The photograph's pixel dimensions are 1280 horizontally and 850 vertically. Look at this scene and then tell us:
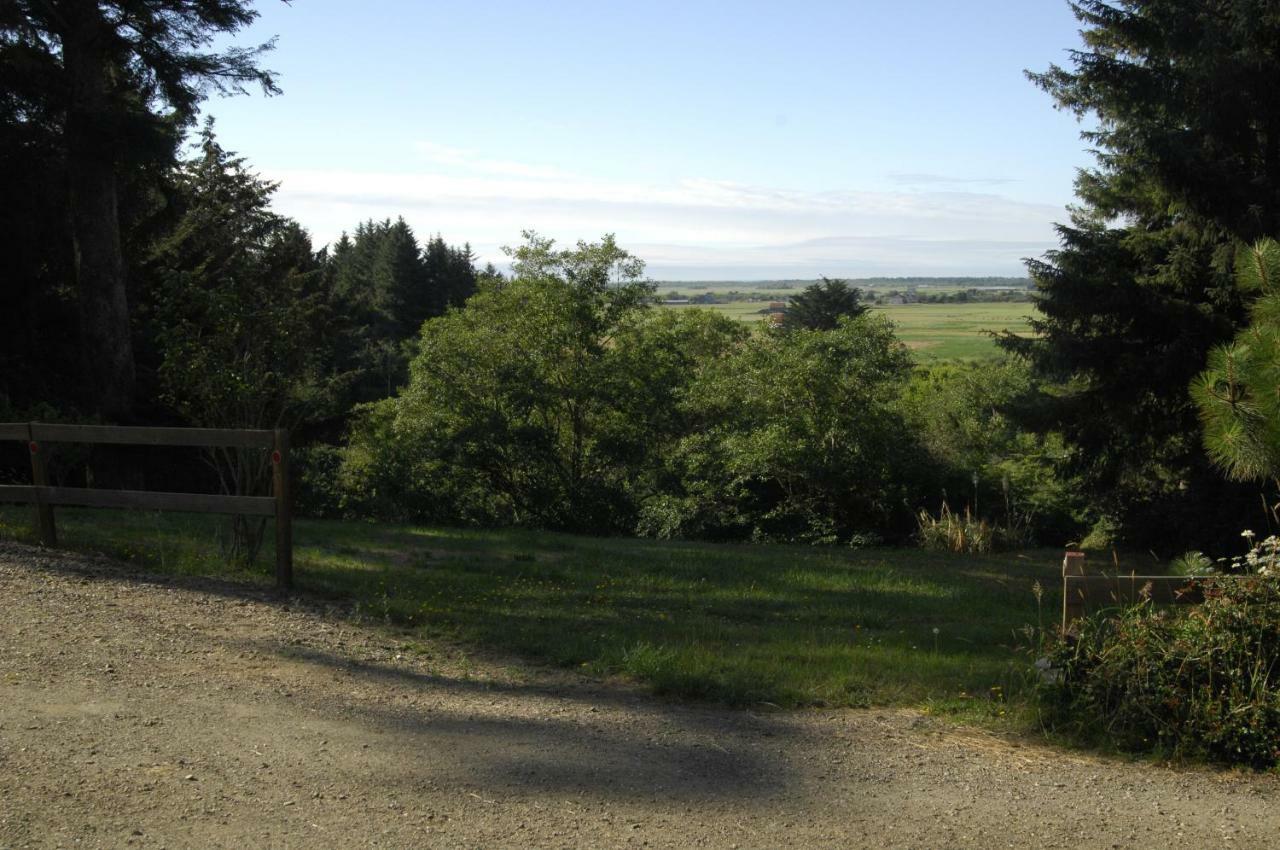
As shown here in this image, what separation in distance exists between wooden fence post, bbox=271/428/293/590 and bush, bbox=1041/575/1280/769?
5758 mm

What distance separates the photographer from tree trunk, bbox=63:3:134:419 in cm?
1689

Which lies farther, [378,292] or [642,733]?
[378,292]

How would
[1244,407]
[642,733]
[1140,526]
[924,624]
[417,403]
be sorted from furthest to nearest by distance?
[417,403] → [1140,526] → [924,624] → [1244,407] → [642,733]

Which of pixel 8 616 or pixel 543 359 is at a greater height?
pixel 543 359

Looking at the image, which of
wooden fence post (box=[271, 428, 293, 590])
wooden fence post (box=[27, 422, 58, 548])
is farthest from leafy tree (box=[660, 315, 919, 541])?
wooden fence post (box=[27, 422, 58, 548])

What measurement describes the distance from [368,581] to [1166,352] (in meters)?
10.6

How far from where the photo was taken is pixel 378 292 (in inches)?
2857

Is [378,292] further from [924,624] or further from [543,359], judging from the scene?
[924,624]

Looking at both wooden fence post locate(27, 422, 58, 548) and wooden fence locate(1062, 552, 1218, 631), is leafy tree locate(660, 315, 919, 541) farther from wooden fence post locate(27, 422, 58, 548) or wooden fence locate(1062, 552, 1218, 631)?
wooden fence locate(1062, 552, 1218, 631)

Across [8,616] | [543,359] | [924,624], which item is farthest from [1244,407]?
[543,359]

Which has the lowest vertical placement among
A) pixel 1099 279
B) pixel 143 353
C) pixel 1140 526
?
pixel 1140 526

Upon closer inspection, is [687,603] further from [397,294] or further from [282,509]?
[397,294]

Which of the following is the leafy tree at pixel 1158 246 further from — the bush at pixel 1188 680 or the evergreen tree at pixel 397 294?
the evergreen tree at pixel 397 294

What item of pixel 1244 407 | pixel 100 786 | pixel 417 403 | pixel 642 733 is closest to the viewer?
pixel 100 786
